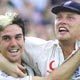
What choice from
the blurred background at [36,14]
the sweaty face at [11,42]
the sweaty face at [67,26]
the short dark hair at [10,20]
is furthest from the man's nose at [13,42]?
the blurred background at [36,14]

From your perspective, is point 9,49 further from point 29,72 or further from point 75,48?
point 75,48

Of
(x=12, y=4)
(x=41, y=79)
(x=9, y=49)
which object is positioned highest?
(x=12, y=4)

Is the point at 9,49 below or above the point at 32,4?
below

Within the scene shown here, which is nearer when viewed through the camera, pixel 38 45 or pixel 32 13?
pixel 38 45

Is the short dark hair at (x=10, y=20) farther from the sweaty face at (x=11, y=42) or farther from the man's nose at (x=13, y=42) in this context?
the man's nose at (x=13, y=42)

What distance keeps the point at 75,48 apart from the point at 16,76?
27.6 inches

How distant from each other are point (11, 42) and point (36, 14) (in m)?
5.13

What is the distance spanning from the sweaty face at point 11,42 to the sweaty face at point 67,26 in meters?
0.39

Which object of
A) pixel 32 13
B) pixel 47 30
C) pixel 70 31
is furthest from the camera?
pixel 32 13

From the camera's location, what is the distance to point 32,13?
31.7 feet

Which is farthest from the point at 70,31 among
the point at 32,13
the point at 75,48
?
the point at 32,13

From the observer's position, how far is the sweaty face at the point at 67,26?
4.64m

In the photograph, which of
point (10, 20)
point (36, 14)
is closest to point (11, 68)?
point (10, 20)

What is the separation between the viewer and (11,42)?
4.52 m
